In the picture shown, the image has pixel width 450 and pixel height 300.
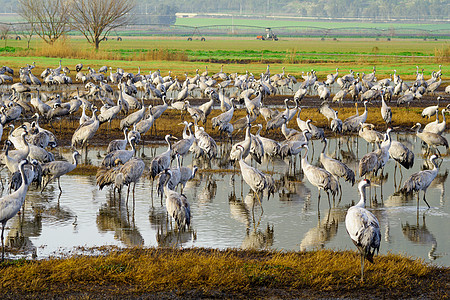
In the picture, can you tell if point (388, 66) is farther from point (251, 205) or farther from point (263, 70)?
point (251, 205)

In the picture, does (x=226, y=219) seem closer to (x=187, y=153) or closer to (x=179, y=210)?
(x=179, y=210)

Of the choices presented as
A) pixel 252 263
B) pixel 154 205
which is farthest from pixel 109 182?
pixel 252 263

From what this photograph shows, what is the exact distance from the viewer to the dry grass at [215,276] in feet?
29.8

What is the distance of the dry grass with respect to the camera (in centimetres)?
907

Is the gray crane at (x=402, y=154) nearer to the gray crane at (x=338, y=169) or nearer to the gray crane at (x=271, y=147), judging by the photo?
the gray crane at (x=338, y=169)

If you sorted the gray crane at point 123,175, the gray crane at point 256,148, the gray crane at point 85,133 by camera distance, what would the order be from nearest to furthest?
the gray crane at point 123,175 < the gray crane at point 256,148 < the gray crane at point 85,133

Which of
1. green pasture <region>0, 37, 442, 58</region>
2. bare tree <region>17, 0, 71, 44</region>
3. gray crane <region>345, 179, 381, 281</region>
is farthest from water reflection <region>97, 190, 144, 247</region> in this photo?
bare tree <region>17, 0, 71, 44</region>

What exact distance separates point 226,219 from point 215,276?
4361 millimetres

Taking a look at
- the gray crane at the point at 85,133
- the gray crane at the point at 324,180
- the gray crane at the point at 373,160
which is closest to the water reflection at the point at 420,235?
the gray crane at the point at 324,180

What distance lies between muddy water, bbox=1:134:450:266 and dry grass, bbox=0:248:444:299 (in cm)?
144

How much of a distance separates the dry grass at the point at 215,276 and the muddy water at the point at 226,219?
56.7 inches

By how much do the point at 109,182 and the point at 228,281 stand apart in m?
6.05

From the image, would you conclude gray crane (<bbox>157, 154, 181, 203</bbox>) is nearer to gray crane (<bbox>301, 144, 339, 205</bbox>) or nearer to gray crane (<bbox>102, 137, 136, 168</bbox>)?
gray crane (<bbox>102, 137, 136, 168</bbox>)

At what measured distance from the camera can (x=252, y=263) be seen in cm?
997
